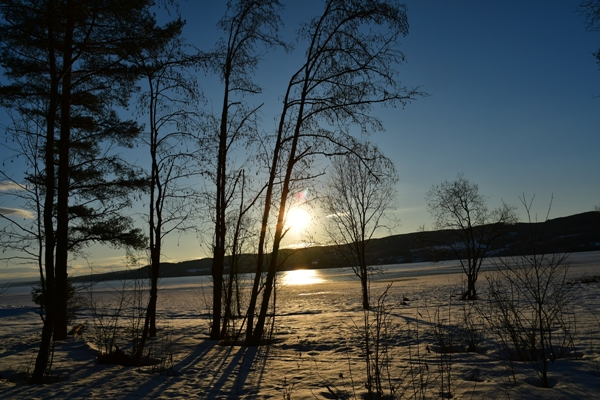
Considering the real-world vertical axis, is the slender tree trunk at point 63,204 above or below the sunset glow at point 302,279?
above

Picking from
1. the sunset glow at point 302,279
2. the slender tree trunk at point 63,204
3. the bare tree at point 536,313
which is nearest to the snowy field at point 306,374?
the bare tree at point 536,313

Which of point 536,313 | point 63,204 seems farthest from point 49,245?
point 536,313

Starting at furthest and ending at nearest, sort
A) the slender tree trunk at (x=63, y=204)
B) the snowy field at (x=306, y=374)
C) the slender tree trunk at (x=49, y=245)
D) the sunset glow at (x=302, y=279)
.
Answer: the sunset glow at (x=302, y=279)
the slender tree trunk at (x=63, y=204)
the slender tree trunk at (x=49, y=245)
the snowy field at (x=306, y=374)

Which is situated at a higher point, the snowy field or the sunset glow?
the snowy field

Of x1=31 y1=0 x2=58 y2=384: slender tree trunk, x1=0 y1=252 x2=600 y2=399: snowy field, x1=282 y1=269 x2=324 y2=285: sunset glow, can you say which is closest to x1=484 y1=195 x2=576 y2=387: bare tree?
x1=0 y1=252 x2=600 y2=399: snowy field

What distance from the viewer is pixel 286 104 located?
33.8 ft

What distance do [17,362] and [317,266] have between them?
174 metres

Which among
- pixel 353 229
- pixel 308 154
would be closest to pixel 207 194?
pixel 308 154

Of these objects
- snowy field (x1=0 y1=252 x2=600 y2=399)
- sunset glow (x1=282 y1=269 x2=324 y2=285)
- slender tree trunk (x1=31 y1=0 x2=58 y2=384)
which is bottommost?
sunset glow (x1=282 y1=269 x2=324 y2=285)

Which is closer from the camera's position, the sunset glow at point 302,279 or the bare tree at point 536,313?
the bare tree at point 536,313

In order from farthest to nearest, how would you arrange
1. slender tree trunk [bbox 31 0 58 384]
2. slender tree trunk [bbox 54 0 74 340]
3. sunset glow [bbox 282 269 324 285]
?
sunset glow [bbox 282 269 324 285] < slender tree trunk [bbox 54 0 74 340] < slender tree trunk [bbox 31 0 58 384]

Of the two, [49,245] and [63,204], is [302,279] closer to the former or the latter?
[63,204]

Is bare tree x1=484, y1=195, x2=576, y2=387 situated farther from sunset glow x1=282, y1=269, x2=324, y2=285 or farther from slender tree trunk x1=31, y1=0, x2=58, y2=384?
sunset glow x1=282, y1=269, x2=324, y2=285

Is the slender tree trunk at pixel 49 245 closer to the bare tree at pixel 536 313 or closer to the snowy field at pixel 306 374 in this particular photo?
the snowy field at pixel 306 374
